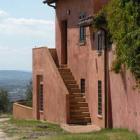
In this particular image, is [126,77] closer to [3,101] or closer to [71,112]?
[71,112]

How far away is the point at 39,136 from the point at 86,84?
23.7 feet

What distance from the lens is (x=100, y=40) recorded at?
2530cm

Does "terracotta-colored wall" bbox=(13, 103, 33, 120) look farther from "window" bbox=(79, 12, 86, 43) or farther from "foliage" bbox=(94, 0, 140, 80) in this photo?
"foliage" bbox=(94, 0, 140, 80)

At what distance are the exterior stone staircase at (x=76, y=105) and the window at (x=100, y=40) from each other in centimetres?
347

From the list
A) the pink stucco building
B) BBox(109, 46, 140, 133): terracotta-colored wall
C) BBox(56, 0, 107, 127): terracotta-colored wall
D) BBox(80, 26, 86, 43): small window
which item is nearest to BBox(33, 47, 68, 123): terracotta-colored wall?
the pink stucco building

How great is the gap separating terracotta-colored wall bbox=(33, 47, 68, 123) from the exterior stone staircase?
1.43 ft

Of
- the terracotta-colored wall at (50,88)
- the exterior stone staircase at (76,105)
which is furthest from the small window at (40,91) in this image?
the exterior stone staircase at (76,105)

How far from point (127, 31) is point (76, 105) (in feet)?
31.9

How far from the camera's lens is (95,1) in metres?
27.4

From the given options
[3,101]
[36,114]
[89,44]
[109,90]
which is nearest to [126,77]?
[109,90]

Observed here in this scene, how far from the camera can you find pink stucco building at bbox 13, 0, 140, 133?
22.0 meters

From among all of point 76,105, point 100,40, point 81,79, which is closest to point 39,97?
point 81,79

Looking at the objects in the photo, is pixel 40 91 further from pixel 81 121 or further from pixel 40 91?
pixel 81 121

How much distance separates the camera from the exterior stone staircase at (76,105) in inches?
1075
